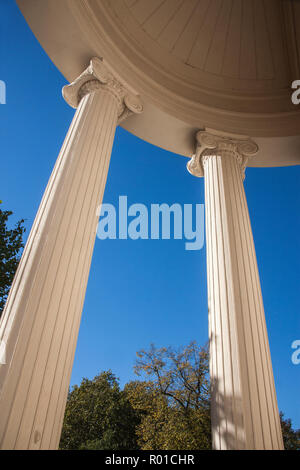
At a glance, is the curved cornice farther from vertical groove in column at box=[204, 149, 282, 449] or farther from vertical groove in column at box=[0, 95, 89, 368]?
vertical groove in column at box=[0, 95, 89, 368]

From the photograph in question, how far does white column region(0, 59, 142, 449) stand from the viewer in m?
19.9

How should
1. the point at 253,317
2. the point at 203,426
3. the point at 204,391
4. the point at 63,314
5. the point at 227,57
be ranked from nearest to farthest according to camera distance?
the point at 63,314 < the point at 253,317 < the point at 227,57 < the point at 203,426 < the point at 204,391

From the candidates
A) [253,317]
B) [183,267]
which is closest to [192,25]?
[253,317]

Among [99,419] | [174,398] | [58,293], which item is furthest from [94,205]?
[99,419]

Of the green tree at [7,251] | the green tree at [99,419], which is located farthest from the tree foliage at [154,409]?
the green tree at [7,251]

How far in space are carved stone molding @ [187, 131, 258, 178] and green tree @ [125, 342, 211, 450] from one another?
73810 mm

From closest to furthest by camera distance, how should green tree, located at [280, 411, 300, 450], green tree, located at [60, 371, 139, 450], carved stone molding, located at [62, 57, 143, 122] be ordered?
carved stone molding, located at [62, 57, 143, 122]
green tree, located at [280, 411, 300, 450]
green tree, located at [60, 371, 139, 450]

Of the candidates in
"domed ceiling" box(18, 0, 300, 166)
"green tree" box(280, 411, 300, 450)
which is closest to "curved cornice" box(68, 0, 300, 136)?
"domed ceiling" box(18, 0, 300, 166)

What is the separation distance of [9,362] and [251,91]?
59170 millimetres

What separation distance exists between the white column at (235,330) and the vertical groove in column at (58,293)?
510 inches

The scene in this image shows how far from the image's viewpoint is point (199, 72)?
59219 mm

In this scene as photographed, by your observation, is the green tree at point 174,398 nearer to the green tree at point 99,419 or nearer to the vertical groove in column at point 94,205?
the green tree at point 99,419
